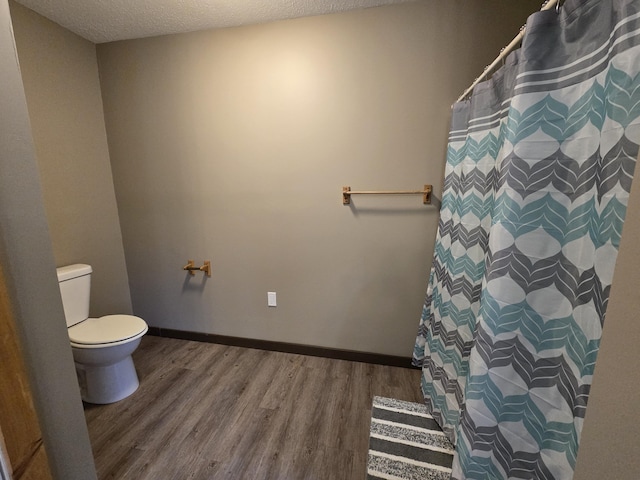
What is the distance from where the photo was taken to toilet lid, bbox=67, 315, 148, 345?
1477 mm

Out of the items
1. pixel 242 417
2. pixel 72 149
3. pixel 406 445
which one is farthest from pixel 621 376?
pixel 72 149

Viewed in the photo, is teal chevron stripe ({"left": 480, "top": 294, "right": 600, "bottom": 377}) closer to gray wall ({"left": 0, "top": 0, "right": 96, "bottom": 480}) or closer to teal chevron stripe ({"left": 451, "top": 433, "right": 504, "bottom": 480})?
teal chevron stripe ({"left": 451, "top": 433, "right": 504, "bottom": 480})

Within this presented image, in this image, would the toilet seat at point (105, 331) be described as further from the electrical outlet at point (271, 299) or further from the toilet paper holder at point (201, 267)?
the electrical outlet at point (271, 299)

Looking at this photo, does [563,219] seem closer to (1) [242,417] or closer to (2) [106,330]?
(1) [242,417]

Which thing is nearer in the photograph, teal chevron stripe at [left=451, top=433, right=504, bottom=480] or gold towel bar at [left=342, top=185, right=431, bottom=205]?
teal chevron stripe at [left=451, top=433, right=504, bottom=480]

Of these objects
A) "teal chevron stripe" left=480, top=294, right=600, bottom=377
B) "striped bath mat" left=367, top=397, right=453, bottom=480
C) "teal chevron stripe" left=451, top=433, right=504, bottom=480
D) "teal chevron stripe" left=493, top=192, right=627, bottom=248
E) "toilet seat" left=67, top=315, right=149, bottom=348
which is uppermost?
"teal chevron stripe" left=493, top=192, right=627, bottom=248

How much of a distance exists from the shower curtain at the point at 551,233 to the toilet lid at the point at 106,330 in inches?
71.2

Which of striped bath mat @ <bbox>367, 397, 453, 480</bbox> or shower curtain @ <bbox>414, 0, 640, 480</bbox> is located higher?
shower curtain @ <bbox>414, 0, 640, 480</bbox>

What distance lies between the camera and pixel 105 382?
156cm

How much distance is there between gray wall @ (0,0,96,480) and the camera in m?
0.62

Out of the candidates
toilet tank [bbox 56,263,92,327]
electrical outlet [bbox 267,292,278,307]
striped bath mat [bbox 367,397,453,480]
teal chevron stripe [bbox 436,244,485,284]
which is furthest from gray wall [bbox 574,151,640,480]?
toilet tank [bbox 56,263,92,327]

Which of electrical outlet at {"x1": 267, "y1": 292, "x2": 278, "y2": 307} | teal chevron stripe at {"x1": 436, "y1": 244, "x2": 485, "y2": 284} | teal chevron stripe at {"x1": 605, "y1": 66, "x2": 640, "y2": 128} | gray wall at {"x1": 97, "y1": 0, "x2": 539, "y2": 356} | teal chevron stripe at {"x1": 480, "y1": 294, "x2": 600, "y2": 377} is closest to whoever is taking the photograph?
teal chevron stripe at {"x1": 605, "y1": 66, "x2": 640, "y2": 128}

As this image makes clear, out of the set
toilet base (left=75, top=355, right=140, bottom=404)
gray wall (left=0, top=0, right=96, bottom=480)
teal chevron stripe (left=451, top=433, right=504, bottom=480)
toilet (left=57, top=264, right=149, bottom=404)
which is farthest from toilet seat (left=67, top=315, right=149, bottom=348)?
teal chevron stripe (left=451, top=433, right=504, bottom=480)

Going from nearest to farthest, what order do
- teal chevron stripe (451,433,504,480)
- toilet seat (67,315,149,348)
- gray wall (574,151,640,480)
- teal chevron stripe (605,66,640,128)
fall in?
gray wall (574,151,640,480), teal chevron stripe (605,66,640,128), teal chevron stripe (451,433,504,480), toilet seat (67,315,149,348)
